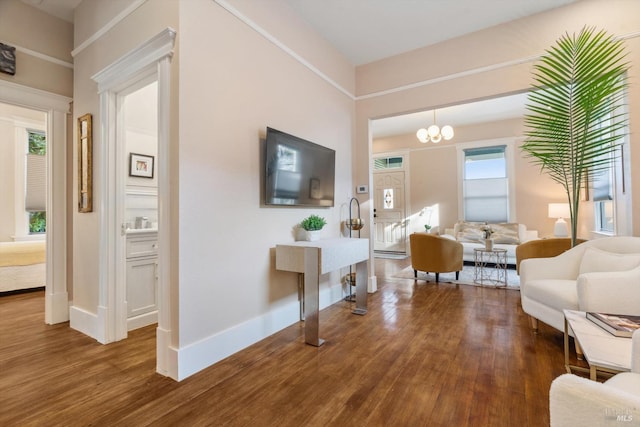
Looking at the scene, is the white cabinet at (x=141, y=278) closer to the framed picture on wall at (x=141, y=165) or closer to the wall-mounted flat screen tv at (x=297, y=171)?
the framed picture on wall at (x=141, y=165)

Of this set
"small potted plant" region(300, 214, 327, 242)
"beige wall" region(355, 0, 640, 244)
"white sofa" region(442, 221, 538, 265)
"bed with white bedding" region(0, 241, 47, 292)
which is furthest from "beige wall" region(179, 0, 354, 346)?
"white sofa" region(442, 221, 538, 265)

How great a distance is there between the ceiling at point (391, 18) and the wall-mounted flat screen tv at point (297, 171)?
1.35 meters

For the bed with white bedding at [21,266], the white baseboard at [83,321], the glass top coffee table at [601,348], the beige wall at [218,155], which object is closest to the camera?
the glass top coffee table at [601,348]

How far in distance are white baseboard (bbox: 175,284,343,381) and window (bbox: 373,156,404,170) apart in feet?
17.5

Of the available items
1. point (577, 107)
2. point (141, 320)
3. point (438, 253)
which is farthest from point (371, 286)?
point (577, 107)

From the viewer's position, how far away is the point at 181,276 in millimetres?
1921

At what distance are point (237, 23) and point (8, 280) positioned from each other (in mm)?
4468

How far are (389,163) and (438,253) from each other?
3.69m

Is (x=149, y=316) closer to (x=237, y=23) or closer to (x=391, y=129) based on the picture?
(x=237, y=23)

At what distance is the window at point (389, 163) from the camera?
24.0 feet

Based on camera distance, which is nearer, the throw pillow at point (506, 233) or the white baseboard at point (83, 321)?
the white baseboard at point (83, 321)

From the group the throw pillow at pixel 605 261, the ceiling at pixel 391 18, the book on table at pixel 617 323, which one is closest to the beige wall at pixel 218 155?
the ceiling at pixel 391 18

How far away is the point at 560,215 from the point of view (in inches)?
200

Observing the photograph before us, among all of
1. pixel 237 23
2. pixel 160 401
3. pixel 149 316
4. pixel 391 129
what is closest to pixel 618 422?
pixel 160 401
